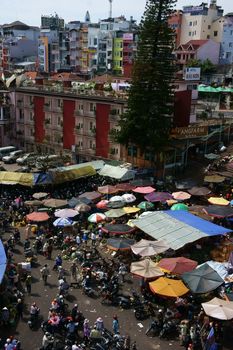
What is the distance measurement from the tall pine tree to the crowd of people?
10.0m

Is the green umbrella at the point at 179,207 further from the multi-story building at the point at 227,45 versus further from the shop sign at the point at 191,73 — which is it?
the multi-story building at the point at 227,45

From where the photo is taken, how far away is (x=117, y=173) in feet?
122

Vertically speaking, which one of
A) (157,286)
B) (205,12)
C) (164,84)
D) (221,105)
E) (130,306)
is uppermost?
(205,12)

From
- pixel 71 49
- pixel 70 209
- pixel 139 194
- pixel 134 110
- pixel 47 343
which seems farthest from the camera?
pixel 71 49

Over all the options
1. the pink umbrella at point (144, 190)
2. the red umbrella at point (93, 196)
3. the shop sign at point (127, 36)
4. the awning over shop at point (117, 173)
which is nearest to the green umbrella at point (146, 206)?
the pink umbrella at point (144, 190)

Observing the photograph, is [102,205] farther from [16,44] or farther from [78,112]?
[16,44]

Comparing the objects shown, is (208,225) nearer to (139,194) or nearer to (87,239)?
(87,239)

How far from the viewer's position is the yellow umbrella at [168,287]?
19266 mm

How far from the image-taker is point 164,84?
37.7 metres

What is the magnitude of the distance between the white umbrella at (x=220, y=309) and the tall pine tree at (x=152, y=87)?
20263mm

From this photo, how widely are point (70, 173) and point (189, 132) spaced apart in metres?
11.8

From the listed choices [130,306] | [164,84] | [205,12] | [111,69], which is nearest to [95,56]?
[111,69]

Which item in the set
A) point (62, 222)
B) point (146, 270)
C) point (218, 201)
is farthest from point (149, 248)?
point (218, 201)

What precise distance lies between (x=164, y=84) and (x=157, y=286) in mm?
22559
